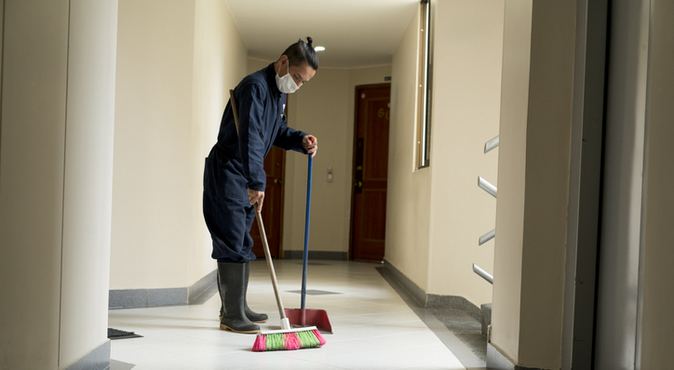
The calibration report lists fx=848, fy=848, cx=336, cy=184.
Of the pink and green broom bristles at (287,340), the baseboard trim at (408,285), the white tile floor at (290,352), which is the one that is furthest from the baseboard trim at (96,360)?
the baseboard trim at (408,285)

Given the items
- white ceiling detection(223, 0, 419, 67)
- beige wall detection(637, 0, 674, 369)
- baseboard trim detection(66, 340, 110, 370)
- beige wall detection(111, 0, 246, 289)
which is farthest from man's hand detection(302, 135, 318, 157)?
white ceiling detection(223, 0, 419, 67)

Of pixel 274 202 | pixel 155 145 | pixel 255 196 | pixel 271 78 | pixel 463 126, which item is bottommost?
pixel 274 202

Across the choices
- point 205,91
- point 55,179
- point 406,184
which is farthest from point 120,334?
point 406,184

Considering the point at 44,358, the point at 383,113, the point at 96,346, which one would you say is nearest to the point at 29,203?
the point at 44,358

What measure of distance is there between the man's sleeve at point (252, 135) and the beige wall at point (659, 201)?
7.12 ft

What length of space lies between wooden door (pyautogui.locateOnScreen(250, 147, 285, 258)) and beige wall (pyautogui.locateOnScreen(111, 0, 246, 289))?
5.01 metres

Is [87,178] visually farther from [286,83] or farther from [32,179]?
[286,83]

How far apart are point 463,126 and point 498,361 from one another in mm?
2766

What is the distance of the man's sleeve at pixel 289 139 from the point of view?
441 centimetres

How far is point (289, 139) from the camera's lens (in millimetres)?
4418

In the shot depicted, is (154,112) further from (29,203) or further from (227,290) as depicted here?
(29,203)

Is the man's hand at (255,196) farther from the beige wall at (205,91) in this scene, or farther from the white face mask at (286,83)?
the beige wall at (205,91)

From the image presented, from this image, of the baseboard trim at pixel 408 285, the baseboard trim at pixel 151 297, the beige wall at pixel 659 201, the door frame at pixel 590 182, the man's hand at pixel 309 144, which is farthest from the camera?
the baseboard trim at pixel 408 285

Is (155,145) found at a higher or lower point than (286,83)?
lower
